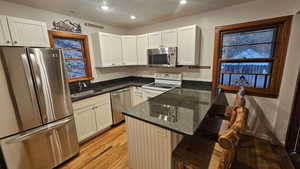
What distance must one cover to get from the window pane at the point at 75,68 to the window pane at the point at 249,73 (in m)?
3.05

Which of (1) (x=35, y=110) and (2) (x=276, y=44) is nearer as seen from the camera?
(1) (x=35, y=110)

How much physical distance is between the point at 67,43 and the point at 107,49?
2.61 ft

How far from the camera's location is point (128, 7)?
2.13 m

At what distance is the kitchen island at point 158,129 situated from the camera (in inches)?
46.0

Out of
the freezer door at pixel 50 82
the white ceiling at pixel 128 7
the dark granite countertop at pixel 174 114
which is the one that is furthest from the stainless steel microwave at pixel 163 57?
the freezer door at pixel 50 82

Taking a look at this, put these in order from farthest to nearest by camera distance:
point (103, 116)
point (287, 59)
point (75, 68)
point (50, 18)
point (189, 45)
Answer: point (75, 68) < point (103, 116) < point (189, 45) < point (50, 18) < point (287, 59)

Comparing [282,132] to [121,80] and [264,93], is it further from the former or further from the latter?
[121,80]

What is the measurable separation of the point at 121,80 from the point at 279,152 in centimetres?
360

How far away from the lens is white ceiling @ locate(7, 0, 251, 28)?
1925 mm

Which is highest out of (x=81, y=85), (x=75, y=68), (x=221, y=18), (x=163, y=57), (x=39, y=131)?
(x=221, y=18)

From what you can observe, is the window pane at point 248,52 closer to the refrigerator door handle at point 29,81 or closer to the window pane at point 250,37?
the window pane at point 250,37

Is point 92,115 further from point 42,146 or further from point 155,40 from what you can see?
point 155,40

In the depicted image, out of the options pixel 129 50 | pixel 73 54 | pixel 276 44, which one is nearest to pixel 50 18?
pixel 73 54

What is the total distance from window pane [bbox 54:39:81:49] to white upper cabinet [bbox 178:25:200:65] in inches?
88.1
